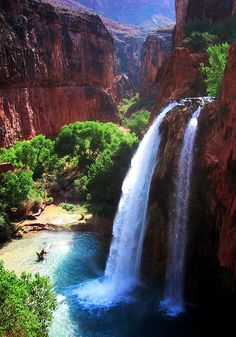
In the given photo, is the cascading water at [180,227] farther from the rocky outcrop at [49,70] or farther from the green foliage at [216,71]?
the rocky outcrop at [49,70]

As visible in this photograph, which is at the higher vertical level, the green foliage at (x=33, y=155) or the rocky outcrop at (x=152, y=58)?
the rocky outcrop at (x=152, y=58)

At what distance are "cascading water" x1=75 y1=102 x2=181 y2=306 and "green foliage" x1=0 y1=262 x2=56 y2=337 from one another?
679 centimetres

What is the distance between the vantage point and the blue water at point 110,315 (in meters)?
20.0

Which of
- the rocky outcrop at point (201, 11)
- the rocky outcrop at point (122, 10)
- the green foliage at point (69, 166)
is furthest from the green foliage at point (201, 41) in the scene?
the rocky outcrop at point (122, 10)

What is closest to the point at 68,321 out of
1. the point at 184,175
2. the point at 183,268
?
the point at 183,268

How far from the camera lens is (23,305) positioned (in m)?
15.1

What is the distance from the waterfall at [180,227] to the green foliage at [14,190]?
16281mm

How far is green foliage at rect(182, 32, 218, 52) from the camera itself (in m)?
46.5

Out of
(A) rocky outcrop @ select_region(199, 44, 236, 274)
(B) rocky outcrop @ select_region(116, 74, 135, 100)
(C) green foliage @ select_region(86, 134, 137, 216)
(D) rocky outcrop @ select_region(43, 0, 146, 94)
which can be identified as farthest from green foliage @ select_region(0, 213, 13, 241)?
(D) rocky outcrop @ select_region(43, 0, 146, 94)

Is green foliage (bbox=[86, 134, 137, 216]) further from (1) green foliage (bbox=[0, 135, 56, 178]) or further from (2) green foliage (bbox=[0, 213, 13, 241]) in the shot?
(2) green foliage (bbox=[0, 213, 13, 241])

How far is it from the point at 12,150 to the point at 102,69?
156 ft

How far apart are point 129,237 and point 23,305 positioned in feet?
42.5

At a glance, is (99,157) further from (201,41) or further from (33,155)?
(201,41)

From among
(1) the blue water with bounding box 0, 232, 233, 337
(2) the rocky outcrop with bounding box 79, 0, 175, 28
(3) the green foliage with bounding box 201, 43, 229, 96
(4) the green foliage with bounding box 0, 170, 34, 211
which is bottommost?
(1) the blue water with bounding box 0, 232, 233, 337
